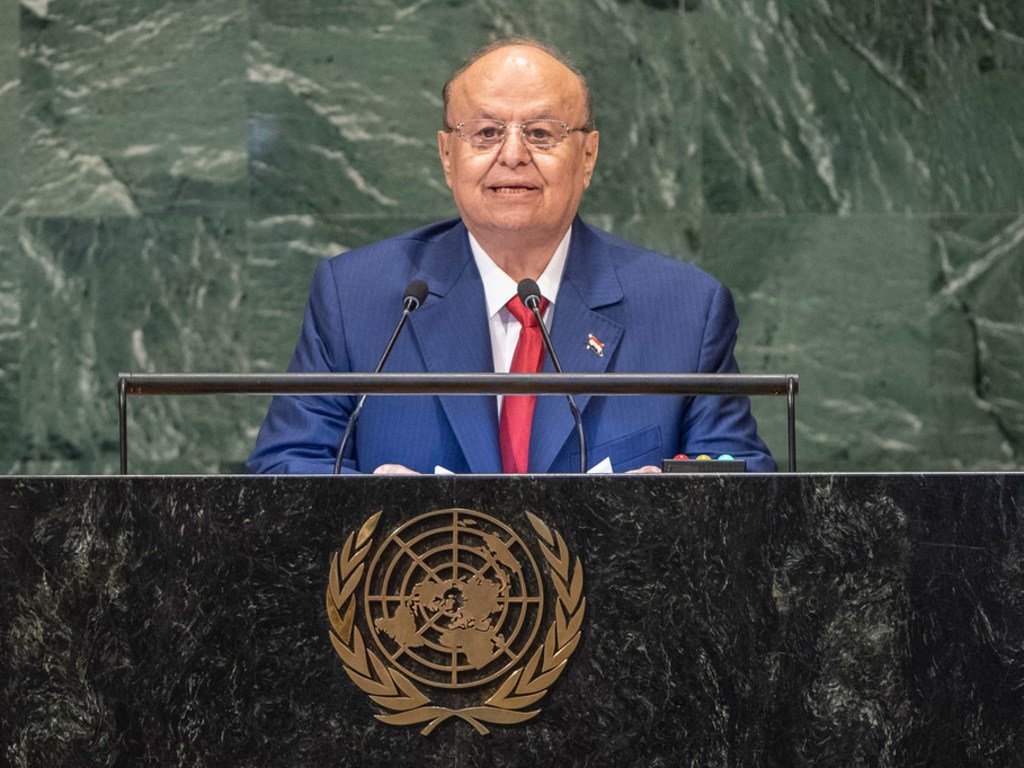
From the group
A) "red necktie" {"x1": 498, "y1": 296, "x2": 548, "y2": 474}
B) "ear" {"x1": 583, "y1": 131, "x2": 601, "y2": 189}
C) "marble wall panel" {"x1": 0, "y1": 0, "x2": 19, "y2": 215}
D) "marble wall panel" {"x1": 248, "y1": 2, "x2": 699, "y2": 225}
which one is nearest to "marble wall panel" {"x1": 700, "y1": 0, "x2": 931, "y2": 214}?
"marble wall panel" {"x1": 248, "y1": 2, "x2": 699, "y2": 225}

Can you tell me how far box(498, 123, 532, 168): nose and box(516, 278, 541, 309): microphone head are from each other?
637 mm

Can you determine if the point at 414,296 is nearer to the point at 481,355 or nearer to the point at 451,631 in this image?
the point at 481,355

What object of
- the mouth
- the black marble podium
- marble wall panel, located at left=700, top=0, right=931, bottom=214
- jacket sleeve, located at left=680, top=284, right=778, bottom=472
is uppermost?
marble wall panel, located at left=700, top=0, right=931, bottom=214

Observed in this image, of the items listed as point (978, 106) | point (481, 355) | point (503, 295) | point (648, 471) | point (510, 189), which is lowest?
point (648, 471)

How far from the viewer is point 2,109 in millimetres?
5305

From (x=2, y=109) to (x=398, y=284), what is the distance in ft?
7.24

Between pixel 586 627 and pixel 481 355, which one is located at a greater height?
pixel 481 355

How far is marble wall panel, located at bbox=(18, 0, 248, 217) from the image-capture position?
531cm

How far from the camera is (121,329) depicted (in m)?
5.32

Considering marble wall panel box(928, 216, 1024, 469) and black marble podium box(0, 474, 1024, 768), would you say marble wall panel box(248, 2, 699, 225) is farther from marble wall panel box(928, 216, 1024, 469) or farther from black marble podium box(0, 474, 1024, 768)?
black marble podium box(0, 474, 1024, 768)

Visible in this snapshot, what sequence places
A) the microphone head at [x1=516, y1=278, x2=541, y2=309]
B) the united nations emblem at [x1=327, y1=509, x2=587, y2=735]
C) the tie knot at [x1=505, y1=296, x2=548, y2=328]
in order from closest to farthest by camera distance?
the united nations emblem at [x1=327, y1=509, x2=587, y2=735]
the microphone head at [x1=516, y1=278, x2=541, y2=309]
the tie knot at [x1=505, y1=296, x2=548, y2=328]

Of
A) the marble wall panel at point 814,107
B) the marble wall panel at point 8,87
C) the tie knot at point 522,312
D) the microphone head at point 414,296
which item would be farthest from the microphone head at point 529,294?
the marble wall panel at point 8,87

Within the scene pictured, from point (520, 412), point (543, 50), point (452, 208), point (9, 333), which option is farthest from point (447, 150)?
point (9, 333)

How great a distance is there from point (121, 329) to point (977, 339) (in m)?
2.78
